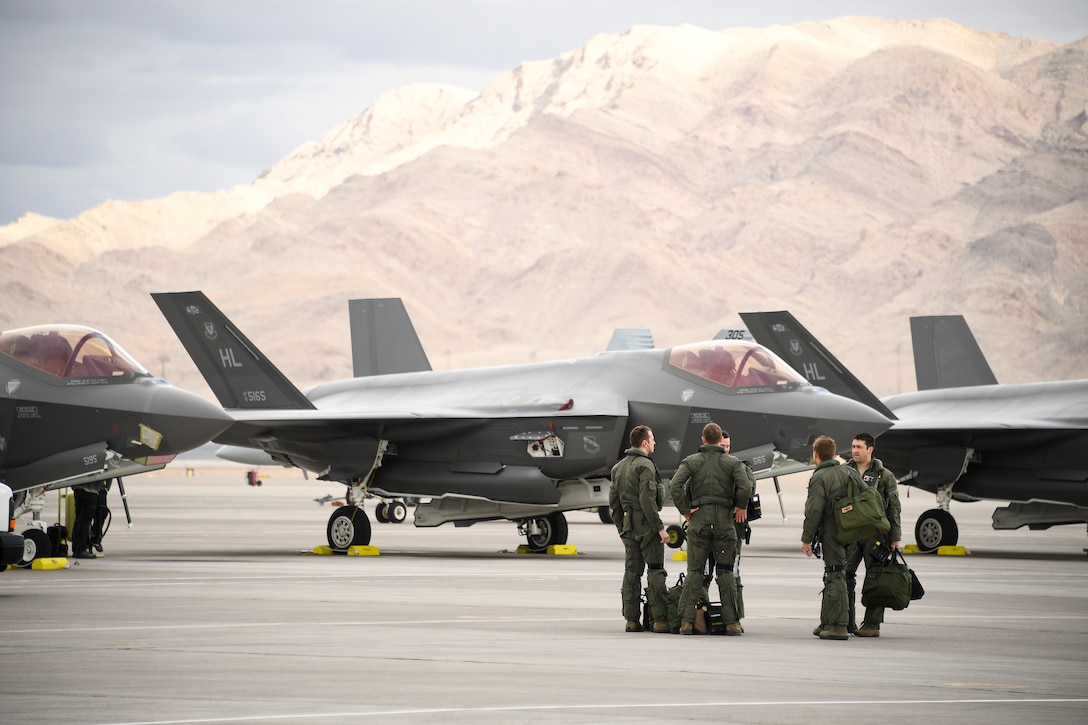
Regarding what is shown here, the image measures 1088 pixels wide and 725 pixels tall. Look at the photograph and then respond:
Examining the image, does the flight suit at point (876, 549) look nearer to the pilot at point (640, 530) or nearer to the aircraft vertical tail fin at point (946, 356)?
the pilot at point (640, 530)

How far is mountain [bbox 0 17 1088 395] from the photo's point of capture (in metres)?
147

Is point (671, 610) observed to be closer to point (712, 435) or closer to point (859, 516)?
point (712, 435)

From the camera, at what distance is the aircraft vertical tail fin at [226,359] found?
2505 cm

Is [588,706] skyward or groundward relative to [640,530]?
groundward

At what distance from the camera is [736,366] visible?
22.5m

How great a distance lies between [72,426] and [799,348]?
13.4m

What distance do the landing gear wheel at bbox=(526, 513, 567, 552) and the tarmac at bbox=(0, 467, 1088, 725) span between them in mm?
2641

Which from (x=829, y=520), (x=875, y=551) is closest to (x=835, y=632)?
(x=875, y=551)

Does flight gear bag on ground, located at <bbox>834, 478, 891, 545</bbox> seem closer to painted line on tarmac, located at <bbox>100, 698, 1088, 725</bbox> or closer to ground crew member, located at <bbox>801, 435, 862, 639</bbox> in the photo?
ground crew member, located at <bbox>801, 435, 862, 639</bbox>

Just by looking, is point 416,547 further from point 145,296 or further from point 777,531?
point 145,296

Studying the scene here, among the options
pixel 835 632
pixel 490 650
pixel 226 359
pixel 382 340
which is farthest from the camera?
pixel 382 340

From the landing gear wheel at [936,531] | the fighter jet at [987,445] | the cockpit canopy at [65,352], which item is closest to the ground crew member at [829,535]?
the cockpit canopy at [65,352]

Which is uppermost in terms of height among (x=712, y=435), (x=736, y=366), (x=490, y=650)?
(x=736, y=366)

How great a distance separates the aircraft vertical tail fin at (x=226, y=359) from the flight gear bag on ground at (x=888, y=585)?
555 inches
